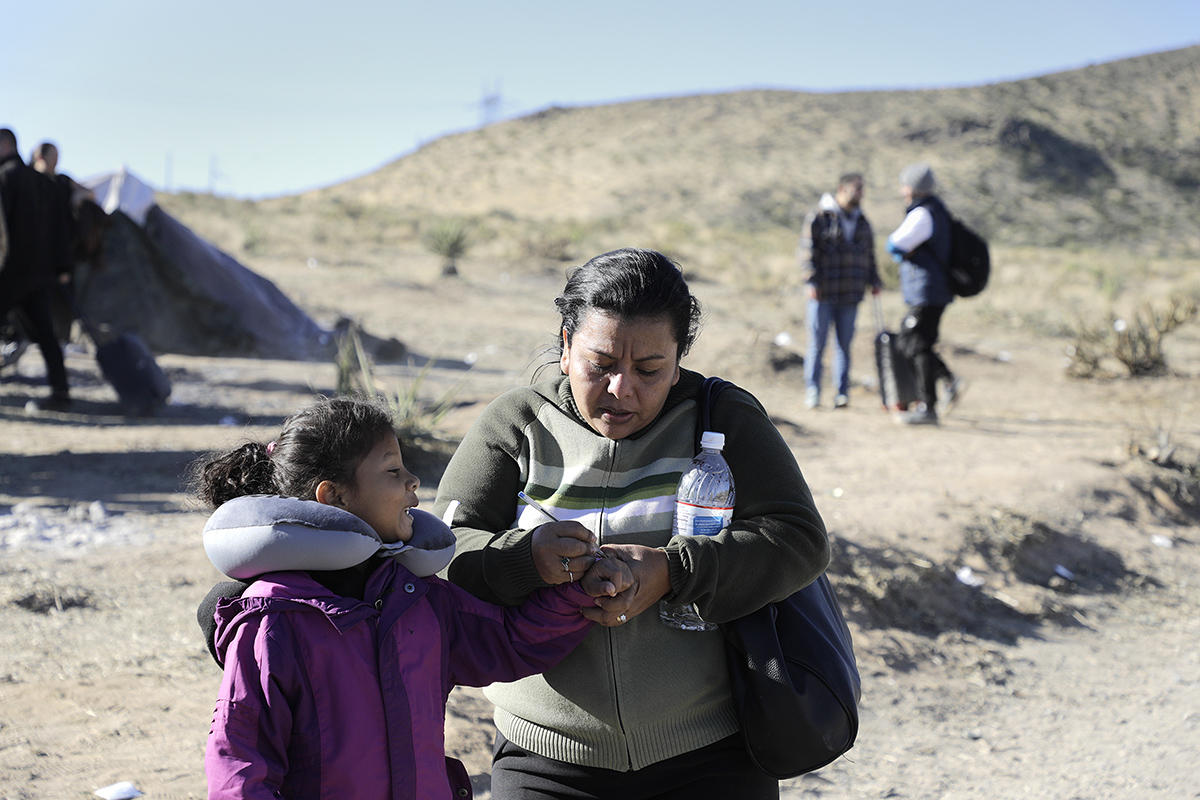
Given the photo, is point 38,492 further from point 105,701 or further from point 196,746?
point 196,746

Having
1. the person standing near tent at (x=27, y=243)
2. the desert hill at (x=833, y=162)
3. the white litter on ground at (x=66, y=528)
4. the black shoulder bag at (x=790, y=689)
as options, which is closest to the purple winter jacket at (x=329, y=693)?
the black shoulder bag at (x=790, y=689)

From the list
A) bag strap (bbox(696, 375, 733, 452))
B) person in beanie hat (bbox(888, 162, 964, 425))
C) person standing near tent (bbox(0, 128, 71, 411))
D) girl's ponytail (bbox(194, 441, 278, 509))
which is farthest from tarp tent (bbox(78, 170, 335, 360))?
bag strap (bbox(696, 375, 733, 452))

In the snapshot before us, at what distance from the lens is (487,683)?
2.10 meters

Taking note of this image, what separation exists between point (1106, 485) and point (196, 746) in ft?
18.6

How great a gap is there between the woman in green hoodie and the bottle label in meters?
0.02

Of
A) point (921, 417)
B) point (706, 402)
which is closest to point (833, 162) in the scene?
point (921, 417)

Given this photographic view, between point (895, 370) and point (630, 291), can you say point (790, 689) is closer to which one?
point (630, 291)

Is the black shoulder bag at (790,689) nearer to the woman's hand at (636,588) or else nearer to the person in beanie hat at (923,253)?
the woman's hand at (636,588)

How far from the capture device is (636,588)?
1.99m

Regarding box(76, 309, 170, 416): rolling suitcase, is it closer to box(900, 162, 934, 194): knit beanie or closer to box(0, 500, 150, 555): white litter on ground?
box(0, 500, 150, 555): white litter on ground

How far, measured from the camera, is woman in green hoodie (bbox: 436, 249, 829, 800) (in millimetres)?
2049

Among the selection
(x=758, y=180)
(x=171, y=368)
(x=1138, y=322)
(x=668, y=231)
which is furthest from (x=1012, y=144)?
(x=171, y=368)

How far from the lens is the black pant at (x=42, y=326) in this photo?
7.90m

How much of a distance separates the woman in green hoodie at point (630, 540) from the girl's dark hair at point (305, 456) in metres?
0.28
